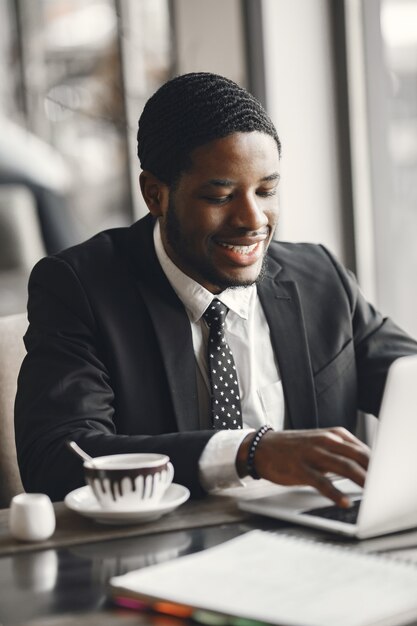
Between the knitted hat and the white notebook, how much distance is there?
0.87 meters

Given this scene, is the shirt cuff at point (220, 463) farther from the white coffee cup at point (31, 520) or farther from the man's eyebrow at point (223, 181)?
the man's eyebrow at point (223, 181)

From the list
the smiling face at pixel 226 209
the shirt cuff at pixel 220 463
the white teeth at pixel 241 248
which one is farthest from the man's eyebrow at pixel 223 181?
the shirt cuff at pixel 220 463

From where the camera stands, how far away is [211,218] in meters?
1.79

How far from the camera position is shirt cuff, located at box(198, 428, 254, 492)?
1428 mm

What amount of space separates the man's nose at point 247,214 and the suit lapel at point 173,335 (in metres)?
0.19

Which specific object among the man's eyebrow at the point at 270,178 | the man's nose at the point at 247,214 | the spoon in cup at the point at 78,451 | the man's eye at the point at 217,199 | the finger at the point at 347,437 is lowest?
the spoon in cup at the point at 78,451

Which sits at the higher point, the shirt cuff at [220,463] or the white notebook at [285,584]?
the white notebook at [285,584]

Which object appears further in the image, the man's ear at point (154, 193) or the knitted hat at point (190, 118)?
the man's ear at point (154, 193)

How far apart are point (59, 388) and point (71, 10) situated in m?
3.48

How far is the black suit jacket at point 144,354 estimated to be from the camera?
1.60 meters

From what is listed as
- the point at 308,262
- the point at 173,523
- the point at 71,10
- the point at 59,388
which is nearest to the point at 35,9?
the point at 71,10

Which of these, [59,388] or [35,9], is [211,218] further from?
[35,9]

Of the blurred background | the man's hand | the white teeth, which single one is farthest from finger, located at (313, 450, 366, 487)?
the blurred background

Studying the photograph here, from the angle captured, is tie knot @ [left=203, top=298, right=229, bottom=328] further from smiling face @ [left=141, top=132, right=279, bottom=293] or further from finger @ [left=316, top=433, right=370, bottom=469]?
finger @ [left=316, top=433, right=370, bottom=469]
